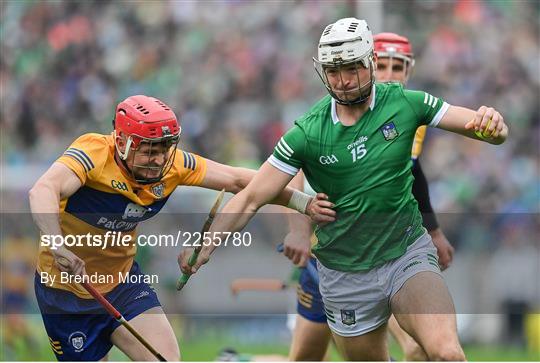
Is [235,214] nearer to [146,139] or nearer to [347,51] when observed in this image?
[146,139]

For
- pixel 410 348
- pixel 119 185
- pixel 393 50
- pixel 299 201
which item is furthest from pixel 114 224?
pixel 410 348

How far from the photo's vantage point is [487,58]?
14969 millimetres

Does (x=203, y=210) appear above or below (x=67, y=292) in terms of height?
below

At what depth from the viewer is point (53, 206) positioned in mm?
6141

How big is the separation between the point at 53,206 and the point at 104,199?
485 millimetres

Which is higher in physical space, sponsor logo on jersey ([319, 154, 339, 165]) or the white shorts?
sponsor logo on jersey ([319, 154, 339, 165])

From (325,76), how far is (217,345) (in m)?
6.80

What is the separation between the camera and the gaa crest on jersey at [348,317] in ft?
21.6

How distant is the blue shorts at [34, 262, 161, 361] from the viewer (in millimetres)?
6863

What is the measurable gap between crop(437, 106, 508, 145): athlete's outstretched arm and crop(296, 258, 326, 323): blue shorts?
199cm

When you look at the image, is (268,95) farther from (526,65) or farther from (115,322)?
(115,322)

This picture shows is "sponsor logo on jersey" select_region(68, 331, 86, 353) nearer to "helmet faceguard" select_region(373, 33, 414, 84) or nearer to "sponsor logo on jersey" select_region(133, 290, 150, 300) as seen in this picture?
"sponsor logo on jersey" select_region(133, 290, 150, 300)

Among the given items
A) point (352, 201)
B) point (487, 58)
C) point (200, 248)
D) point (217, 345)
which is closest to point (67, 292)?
point (200, 248)

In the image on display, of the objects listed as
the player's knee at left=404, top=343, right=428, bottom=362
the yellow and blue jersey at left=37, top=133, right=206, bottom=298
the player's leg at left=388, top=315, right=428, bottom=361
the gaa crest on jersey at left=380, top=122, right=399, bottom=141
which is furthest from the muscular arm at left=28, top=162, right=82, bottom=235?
the player's knee at left=404, top=343, right=428, bottom=362
